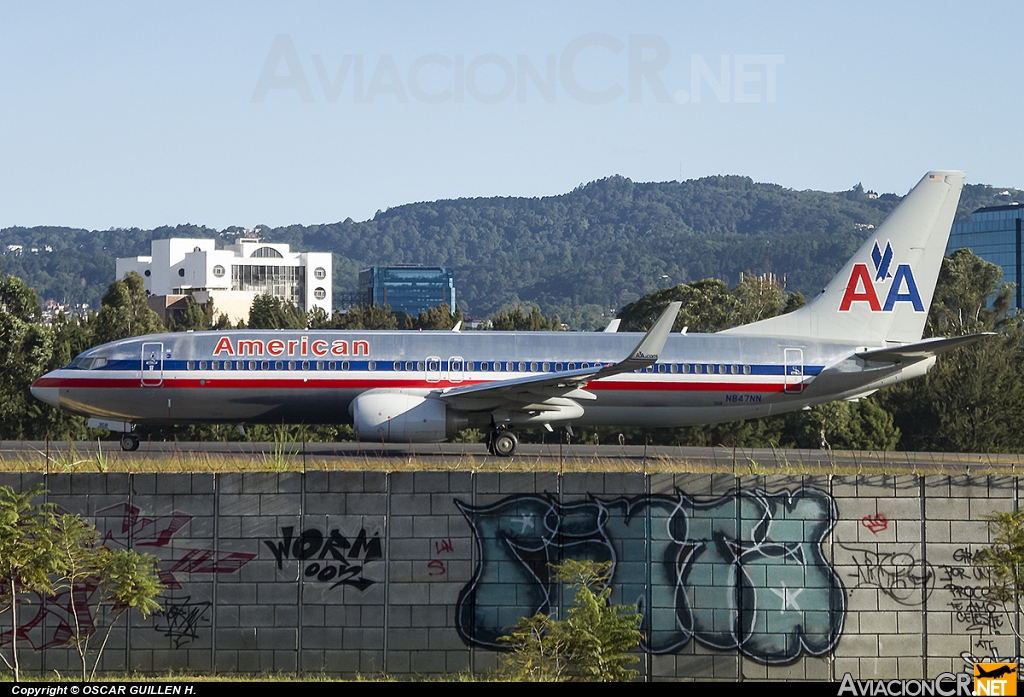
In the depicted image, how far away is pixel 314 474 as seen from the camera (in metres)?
18.9

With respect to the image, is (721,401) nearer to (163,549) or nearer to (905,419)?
(163,549)

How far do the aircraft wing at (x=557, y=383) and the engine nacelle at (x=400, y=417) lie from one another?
23.0 inches

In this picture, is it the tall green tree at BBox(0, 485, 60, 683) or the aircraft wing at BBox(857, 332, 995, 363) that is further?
the aircraft wing at BBox(857, 332, 995, 363)

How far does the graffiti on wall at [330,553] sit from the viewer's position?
18625mm

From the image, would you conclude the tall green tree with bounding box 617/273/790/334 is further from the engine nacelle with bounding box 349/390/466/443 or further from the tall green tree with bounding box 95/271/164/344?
the engine nacelle with bounding box 349/390/466/443

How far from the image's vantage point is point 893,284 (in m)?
36.7

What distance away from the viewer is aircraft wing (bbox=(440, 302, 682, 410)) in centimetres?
3033

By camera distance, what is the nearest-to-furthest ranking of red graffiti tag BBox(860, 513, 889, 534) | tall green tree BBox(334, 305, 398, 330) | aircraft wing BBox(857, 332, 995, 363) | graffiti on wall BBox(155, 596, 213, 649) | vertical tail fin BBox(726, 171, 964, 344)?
graffiti on wall BBox(155, 596, 213, 649) → red graffiti tag BBox(860, 513, 889, 534) → aircraft wing BBox(857, 332, 995, 363) → vertical tail fin BBox(726, 171, 964, 344) → tall green tree BBox(334, 305, 398, 330)

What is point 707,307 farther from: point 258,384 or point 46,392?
point 46,392

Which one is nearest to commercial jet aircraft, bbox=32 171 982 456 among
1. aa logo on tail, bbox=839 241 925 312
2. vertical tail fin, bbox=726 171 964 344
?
vertical tail fin, bbox=726 171 964 344

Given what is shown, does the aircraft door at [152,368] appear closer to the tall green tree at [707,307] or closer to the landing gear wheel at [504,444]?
the landing gear wheel at [504,444]

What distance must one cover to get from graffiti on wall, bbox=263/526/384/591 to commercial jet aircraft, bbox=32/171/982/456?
13.4 metres

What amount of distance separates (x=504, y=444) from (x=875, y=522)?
51.8ft

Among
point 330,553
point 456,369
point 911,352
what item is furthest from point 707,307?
point 330,553
